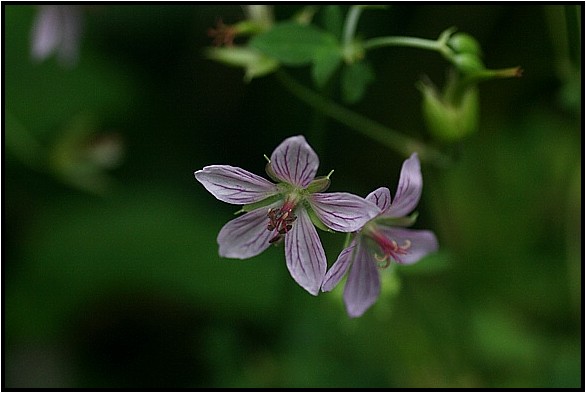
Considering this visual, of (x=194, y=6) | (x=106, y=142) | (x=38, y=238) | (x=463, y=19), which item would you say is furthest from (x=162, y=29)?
(x=463, y=19)

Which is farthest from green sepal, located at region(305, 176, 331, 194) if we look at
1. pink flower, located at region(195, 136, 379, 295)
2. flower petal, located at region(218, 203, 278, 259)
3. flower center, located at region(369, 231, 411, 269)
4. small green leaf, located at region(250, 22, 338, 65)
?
small green leaf, located at region(250, 22, 338, 65)

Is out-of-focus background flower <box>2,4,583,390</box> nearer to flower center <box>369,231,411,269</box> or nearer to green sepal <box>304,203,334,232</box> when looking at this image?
flower center <box>369,231,411,269</box>

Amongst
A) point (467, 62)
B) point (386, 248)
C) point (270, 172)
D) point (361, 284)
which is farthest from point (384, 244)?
point (467, 62)

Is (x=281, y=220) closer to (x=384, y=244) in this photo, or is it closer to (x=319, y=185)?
(x=319, y=185)

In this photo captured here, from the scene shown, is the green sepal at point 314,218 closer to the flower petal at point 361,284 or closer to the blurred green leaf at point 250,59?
the flower petal at point 361,284

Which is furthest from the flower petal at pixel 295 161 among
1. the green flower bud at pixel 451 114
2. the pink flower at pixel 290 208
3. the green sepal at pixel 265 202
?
the green flower bud at pixel 451 114
